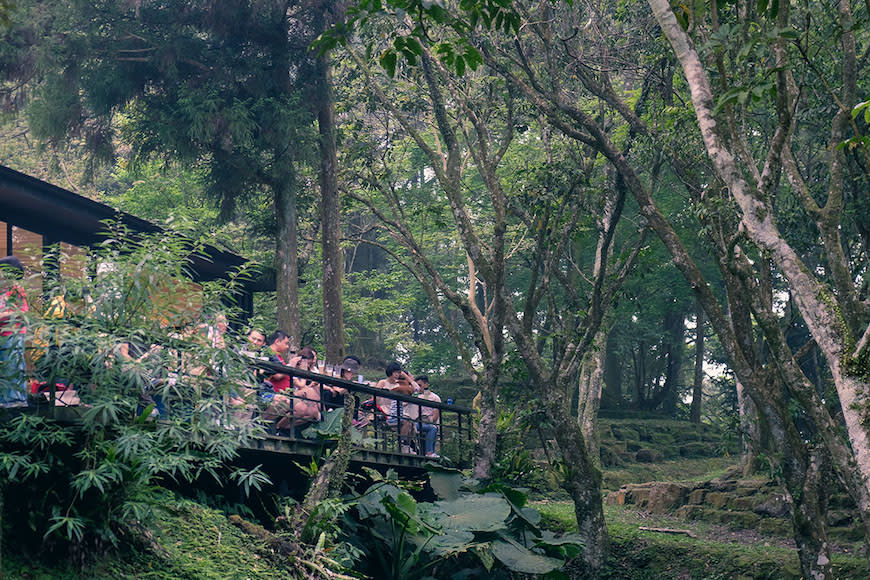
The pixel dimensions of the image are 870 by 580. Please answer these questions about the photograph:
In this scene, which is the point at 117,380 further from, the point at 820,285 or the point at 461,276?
the point at 461,276

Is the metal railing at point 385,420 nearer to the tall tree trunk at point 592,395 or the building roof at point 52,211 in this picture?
the building roof at point 52,211

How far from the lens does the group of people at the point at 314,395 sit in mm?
9648

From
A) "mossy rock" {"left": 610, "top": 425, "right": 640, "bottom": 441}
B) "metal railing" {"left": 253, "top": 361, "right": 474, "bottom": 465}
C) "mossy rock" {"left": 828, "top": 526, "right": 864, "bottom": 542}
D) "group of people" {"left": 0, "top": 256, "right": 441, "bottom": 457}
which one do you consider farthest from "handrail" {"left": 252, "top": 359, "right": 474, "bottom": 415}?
"mossy rock" {"left": 610, "top": 425, "right": 640, "bottom": 441}

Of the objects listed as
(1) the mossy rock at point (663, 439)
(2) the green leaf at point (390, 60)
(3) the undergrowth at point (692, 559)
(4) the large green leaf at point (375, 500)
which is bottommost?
(3) the undergrowth at point (692, 559)

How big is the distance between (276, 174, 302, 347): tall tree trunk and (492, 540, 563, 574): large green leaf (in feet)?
25.9

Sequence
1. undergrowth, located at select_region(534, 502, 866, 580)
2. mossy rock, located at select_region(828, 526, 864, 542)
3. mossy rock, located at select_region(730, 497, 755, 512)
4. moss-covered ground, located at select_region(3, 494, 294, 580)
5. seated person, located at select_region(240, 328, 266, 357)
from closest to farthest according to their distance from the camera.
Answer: moss-covered ground, located at select_region(3, 494, 294, 580), seated person, located at select_region(240, 328, 266, 357), undergrowth, located at select_region(534, 502, 866, 580), mossy rock, located at select_region(828, 526, 864, 542), mossy rock, located at select_region(730, 497, 755, 512)

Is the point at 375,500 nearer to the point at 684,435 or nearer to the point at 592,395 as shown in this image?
the point at 592,395

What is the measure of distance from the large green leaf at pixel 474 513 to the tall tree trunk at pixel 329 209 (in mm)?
6724

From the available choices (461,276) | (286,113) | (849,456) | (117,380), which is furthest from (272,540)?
(461,276)

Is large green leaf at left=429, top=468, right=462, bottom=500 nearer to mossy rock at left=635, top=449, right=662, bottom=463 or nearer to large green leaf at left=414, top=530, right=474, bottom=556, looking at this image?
large green leaf at left=414, top=530, right=474, bottom=556

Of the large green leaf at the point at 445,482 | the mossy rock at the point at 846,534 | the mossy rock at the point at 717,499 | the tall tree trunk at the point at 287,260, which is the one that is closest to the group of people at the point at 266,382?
the large green leaf at the point at 445,482

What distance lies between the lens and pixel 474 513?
10.4 metres

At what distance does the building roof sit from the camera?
500 inches

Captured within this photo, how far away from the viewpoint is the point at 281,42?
672 inches
